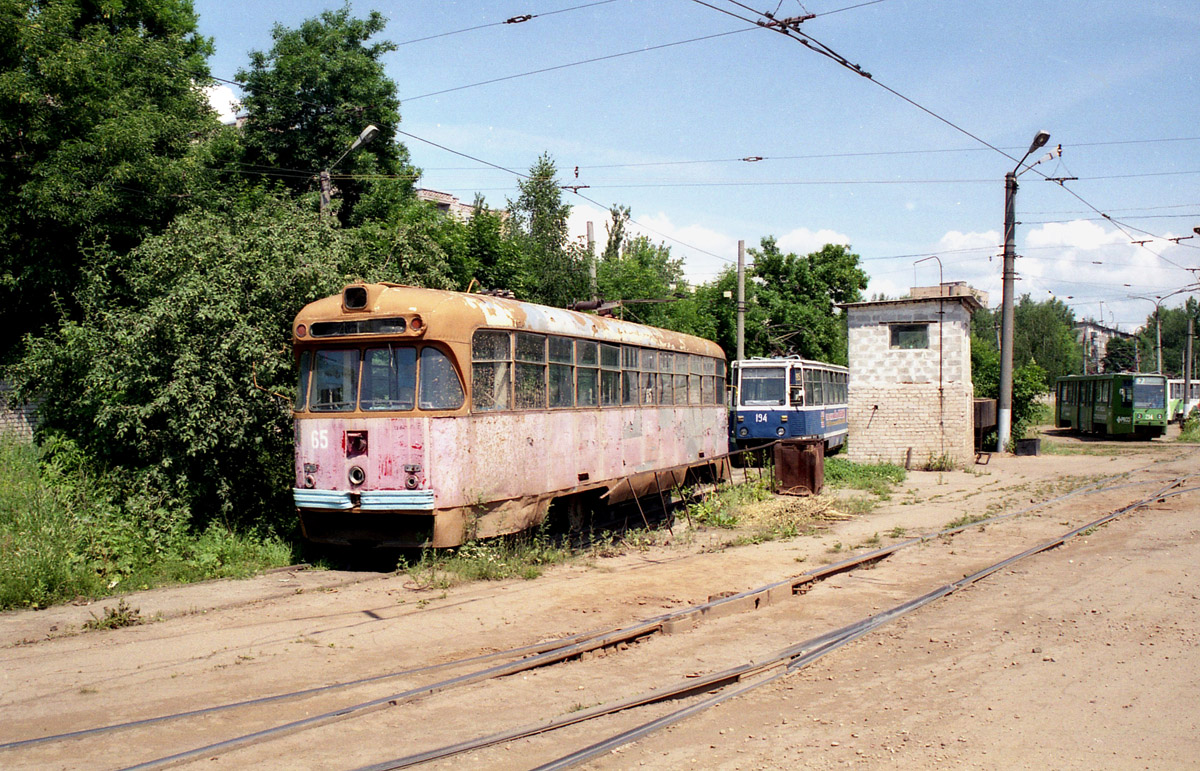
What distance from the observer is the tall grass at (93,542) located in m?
8.80

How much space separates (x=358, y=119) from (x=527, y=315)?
23.2 meters

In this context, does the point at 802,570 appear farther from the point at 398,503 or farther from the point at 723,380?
the point at 723,380

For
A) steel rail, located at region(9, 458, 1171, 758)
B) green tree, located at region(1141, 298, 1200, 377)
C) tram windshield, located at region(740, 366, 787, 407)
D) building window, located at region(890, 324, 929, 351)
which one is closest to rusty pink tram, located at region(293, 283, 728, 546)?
steel rail, located at region(9, 458, 1171, 758)

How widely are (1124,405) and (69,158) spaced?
39.0 m

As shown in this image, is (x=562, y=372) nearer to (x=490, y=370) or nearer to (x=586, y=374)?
(x=586, y=374)

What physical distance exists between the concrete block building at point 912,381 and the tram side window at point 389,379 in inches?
713

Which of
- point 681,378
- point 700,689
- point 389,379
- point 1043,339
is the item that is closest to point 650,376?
point 681,378

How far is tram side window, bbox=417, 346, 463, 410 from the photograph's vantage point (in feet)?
31.9

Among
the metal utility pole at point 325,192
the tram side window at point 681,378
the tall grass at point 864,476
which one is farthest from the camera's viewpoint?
the tall grass at point 864,476

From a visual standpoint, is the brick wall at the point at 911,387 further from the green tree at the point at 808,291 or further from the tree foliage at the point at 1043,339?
the tree foliage at the point at 1043,339

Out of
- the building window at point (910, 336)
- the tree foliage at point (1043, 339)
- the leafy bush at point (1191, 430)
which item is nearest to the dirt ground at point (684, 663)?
the building window at point (910, 336)

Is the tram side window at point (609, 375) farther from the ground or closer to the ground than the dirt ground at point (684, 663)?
farther from the ground

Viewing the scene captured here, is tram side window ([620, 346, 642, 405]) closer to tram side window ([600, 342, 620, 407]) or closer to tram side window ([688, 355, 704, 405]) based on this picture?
tram side window ([600, 342, 620, 407])

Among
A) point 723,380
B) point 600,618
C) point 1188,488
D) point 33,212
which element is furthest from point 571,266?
point 600,618
